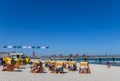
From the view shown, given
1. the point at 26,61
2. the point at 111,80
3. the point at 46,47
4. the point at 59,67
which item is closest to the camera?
the point at 111,80

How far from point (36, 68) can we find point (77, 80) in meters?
7.70

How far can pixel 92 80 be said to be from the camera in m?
16.1

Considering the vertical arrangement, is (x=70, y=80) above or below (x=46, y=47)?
below

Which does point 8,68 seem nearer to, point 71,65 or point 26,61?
point 71,65

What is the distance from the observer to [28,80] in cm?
1562

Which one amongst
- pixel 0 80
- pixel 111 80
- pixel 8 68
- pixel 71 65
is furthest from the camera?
pixel 71 65

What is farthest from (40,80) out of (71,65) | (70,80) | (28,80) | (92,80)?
(71,65)

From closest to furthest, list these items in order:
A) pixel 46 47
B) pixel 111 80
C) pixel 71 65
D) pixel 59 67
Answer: pixel 111 80 → pixel 59 67 → pixel 71 65 → pixel 46 47

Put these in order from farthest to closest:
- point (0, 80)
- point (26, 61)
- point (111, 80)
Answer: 1. point (26, 61)
2. point (111, 80)
3. point (0, 80)

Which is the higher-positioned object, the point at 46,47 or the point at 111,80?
the point at 46,47

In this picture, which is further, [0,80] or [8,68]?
[8,68]

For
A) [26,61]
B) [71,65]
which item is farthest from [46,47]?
[71,65]

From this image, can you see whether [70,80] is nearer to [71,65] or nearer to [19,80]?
[19,80]

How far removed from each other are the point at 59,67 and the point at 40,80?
7.08 metres
